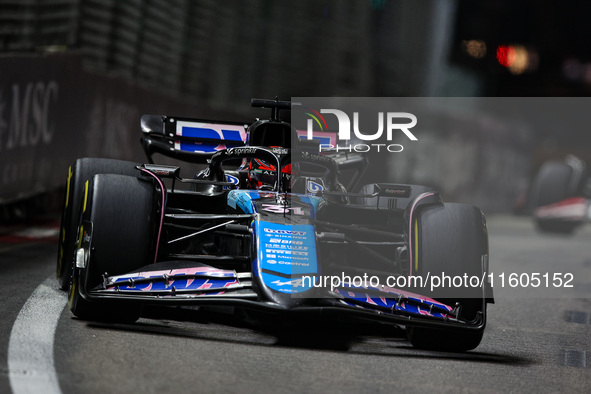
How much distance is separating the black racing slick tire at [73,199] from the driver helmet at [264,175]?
2.94ft

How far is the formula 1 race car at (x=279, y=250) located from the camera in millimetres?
5594

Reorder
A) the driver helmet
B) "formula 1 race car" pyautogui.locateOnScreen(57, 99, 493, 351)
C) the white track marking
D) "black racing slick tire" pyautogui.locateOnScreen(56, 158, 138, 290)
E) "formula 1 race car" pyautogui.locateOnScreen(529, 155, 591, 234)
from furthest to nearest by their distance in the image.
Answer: "formula 1 race car" pyautogui.locateOnScreen(529, 155, 591, 234) → "black racing slick tire" pyautogui.locateOnScreen(56, 158, 138, 290) → the driver helmet → "formula 1 race car" pyautogui.locateOnScreen(57, 99, 493, 351) → the white track marking

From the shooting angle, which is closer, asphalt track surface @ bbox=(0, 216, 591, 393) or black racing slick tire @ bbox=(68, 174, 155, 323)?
asphalt track surface @ bbox=(0, 216, 591, 393)

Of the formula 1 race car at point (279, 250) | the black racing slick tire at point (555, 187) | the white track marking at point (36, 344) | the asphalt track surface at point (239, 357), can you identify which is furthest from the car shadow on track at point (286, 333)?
the black racing slick tire at point (555, 187)

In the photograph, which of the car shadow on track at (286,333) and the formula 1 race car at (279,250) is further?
the car shadow on track at (286,333)

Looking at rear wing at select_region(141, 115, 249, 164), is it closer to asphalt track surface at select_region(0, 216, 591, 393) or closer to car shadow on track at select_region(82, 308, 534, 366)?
asphalt track surface at select_region(0, 216, 591, 393)

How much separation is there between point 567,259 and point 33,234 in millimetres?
6971

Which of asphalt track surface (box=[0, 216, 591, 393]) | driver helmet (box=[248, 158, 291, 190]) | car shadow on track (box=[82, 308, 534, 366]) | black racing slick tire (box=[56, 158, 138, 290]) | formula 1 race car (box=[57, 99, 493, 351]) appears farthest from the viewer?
black racing slick tire (box=[56, 158, 138, 290])

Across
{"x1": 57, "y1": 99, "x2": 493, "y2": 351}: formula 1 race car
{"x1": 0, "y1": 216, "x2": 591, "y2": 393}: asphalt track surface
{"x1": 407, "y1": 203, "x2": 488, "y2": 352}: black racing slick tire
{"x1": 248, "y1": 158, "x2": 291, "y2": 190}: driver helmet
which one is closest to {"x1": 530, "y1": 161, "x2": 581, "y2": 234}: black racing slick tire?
{"x1": 0, "y1": 216, "x2": 591, "y2": 393}: asphalt track surface

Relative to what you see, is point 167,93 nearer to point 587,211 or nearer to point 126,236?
point 587,211

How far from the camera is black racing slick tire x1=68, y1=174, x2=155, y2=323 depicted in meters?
5.86

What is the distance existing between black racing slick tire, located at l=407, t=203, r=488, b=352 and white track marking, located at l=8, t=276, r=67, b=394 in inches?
83.7

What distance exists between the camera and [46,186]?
1316 centimetres

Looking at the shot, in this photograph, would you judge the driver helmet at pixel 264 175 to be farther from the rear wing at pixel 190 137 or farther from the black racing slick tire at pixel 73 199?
the rear wing at pixel 190 137
